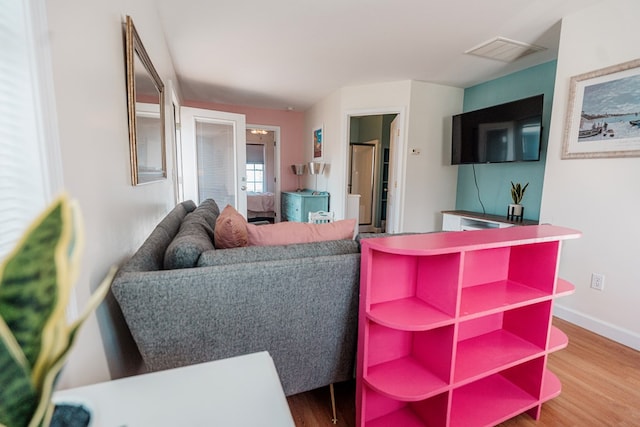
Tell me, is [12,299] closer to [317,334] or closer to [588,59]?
[317,334]

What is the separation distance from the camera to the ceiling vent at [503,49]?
8.22ft

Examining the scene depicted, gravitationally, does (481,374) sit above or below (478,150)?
below

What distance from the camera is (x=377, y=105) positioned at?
3719 millimetres

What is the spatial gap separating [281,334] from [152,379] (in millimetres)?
542

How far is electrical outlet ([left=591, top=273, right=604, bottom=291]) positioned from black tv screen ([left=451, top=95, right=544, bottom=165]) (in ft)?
3.78

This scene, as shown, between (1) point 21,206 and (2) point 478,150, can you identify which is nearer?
(1) point 21,206

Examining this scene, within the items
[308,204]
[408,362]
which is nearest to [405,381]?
[408,362]

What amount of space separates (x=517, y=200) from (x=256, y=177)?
6123 mm

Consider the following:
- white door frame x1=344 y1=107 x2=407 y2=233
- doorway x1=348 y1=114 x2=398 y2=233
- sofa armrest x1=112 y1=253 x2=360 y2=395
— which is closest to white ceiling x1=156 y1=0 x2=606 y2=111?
white door frame x1=344 y1=107 x2=407 y2=233

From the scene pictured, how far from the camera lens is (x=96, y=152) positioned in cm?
92

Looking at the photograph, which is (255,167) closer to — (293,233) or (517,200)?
(517,200)

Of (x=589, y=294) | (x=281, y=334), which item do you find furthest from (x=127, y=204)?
(x=589, y=294)

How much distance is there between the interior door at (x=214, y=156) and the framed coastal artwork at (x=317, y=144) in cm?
129

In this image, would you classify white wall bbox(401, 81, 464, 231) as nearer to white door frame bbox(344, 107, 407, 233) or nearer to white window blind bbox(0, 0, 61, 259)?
white door frame bbox(344, 107, 407, 233)
